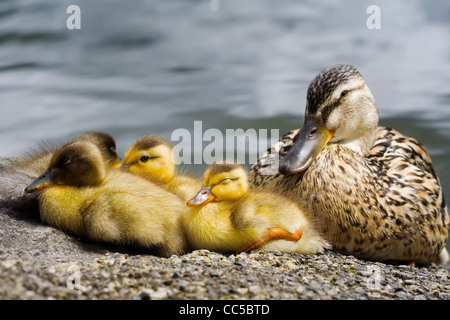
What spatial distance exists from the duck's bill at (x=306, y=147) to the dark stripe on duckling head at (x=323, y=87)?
0.23 ft

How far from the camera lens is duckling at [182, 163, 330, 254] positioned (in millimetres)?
2627

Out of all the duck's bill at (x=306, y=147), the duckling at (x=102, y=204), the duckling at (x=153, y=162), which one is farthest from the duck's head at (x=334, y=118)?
the duckling at (x=102, y=204)

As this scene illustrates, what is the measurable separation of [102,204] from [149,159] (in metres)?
0.46

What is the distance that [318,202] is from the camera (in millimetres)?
2861

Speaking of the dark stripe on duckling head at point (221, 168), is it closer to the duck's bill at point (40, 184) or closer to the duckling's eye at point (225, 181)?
the duckling's eye at point (225, 181)

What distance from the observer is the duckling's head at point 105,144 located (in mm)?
3016

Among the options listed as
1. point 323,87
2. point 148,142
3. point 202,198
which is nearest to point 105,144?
point 148,142

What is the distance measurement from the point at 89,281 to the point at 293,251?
102 cm

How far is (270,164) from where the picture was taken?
10.5 ft

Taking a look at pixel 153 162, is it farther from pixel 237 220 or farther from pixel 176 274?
pixel 176 274

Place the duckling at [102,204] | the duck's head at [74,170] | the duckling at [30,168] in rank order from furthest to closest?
the duckling at [30,168] < the duck's head at [74,170] < the duckling at [102,204]

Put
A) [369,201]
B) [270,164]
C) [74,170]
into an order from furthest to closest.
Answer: [270,164] → [369,201] → [74,170]
